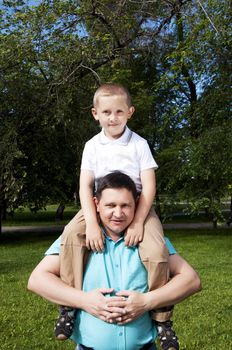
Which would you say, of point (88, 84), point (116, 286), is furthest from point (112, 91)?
point (88, 84)

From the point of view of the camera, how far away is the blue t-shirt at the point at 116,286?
7.29 ft

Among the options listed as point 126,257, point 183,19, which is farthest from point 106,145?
point 183,19

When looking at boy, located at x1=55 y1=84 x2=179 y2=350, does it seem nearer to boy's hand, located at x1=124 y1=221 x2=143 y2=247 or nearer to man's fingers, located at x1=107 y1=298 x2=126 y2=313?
boy's hand, located at x1=124 y1=221 x2=143 y2=247

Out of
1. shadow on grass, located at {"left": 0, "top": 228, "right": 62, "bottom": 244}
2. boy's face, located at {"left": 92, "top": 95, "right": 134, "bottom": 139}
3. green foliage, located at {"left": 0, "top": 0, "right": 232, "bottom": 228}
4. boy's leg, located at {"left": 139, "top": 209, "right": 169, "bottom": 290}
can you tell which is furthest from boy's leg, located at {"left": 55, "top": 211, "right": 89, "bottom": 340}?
shadow on grass, located at {"left": 0, "top": 228, "right": 62, "bottom": 244}

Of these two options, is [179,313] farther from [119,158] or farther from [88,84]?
[88,84]

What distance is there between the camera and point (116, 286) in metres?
2.22

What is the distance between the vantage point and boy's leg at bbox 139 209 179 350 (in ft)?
7.16

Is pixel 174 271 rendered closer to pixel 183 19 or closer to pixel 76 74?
pixel 183 19

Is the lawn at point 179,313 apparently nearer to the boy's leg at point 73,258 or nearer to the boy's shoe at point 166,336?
the boy's shoe at point 166,336

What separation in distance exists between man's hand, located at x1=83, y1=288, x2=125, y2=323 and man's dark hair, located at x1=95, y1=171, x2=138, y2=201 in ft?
1.39

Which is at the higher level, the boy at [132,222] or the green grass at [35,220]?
the boy at [132,222]

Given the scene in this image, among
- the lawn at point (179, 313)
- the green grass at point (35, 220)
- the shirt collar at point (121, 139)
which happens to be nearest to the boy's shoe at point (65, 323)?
the shirt collar at point (121, 139)

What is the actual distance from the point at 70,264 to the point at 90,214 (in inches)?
9.5

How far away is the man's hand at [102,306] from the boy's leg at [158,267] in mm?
173
